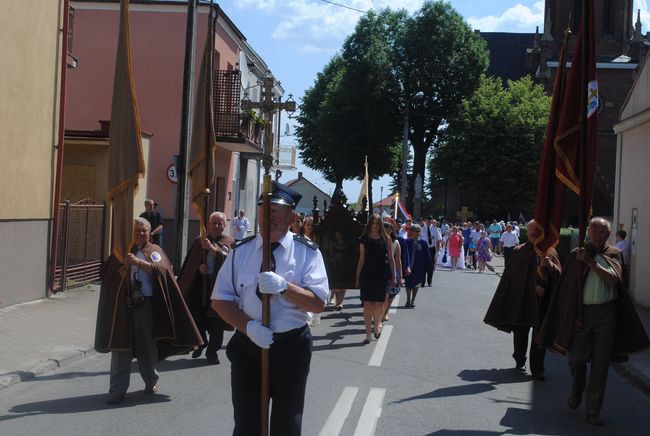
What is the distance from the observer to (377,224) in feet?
40.6

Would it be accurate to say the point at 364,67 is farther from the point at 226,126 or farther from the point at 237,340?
the point at 237,340

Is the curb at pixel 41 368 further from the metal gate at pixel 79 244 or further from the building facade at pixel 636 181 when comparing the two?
the building facade at pixel 636 181

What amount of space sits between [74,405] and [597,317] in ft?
16.0

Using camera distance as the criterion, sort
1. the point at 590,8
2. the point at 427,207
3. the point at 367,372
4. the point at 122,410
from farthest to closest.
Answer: the point at 427,207, the point at 367,372, the point at 590,8, the point at 122,410

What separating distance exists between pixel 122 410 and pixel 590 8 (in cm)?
596

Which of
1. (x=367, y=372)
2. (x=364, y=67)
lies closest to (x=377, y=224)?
(x=367, y=372)

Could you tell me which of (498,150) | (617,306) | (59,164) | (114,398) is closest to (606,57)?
(498,150)

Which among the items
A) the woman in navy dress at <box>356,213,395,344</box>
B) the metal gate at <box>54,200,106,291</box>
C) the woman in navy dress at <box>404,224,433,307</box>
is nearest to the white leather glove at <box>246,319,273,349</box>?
the woman in navy dress at <box>356,213,395,344</box>

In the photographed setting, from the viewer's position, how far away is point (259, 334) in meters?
4.58

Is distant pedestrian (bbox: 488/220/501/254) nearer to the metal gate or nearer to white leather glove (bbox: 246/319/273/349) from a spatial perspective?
the metal gate

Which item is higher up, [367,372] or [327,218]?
[327,218]

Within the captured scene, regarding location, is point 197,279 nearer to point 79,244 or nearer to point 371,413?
point 371,413

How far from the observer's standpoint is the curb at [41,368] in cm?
853

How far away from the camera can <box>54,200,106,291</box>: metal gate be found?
16.5 m
